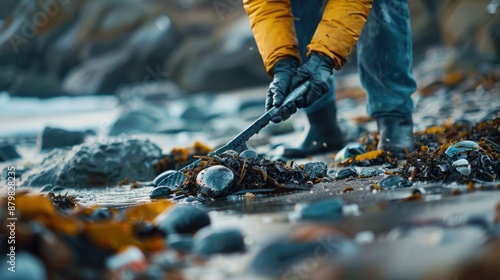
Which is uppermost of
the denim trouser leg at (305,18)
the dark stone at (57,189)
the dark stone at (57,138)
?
the denim trouser leg at (305,18)

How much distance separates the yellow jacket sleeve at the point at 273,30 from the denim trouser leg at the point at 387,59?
0.55m

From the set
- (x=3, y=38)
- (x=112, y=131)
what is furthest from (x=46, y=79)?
(x=112, y=131)

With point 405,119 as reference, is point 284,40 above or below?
above

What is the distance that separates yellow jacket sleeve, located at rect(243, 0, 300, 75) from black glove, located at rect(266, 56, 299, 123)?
0.12 ft

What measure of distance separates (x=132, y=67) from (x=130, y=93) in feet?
12.9

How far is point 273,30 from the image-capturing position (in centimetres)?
358

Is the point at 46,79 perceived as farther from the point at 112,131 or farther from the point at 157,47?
the point at 112,131

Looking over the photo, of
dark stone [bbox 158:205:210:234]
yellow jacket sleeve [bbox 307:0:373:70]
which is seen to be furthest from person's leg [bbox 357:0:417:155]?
dark stone [bbox 158:205:210:234]

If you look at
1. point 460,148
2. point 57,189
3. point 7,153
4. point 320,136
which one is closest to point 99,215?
point 460,148

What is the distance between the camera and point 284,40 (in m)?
3.56

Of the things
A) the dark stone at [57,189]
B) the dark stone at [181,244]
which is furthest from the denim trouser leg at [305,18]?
the dark stone at [181,244]

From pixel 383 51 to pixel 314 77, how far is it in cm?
75

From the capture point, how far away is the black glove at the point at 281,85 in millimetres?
3314

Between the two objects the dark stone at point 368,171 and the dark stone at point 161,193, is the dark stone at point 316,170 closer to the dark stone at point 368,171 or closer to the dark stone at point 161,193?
the dark stone at point 368,171
